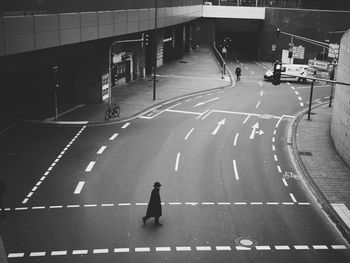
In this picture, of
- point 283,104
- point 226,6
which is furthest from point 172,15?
point 226,6

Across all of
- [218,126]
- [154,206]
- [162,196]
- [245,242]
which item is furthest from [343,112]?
[154,206]

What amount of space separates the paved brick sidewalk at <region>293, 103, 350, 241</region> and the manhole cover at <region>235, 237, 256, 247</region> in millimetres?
3941

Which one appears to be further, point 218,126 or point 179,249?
point 218,126

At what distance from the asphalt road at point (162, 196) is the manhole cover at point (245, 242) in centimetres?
4

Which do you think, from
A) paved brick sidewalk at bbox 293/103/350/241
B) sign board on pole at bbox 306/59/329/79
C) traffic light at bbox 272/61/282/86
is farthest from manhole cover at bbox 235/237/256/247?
sign board on pole at bbox 306/59/329/79

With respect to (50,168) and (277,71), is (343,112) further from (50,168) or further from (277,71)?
(50,168)

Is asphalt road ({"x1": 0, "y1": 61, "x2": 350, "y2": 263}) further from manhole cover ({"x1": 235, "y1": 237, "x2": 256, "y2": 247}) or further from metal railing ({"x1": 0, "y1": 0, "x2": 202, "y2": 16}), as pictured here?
metal railing ({"x1": 0, "y1": 0, "x2": 202, "y2": 16})

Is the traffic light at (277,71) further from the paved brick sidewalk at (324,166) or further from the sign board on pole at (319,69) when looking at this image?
the sign board on pole at (319,69)

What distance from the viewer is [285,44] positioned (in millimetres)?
70750

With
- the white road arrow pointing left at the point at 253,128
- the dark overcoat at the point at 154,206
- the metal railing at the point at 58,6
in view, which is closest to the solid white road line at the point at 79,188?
the dark overcoat at the point at 154,206

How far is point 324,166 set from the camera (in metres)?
26.0

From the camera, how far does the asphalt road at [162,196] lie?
16391mm

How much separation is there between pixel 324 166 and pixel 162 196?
10052mm

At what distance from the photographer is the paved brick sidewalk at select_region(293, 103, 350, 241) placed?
20656 millimetres
